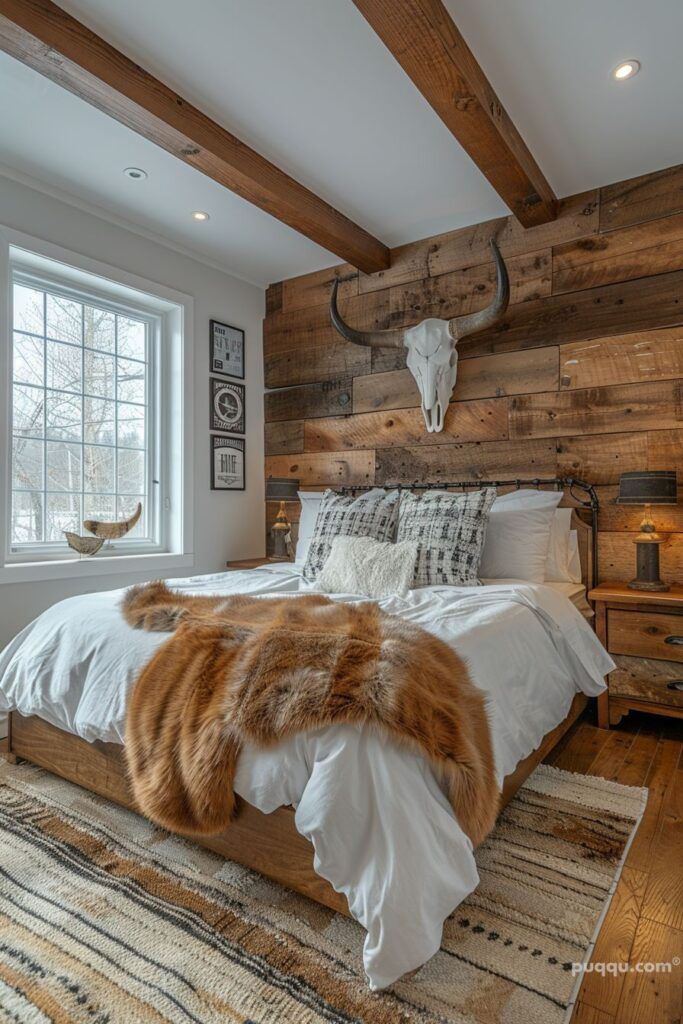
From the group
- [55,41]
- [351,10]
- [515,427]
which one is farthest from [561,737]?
[55,41]

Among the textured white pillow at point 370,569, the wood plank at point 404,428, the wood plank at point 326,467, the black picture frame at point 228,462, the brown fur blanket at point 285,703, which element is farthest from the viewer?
the black picture frame at point 228,462

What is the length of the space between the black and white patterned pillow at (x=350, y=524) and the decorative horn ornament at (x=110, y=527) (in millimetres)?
1098

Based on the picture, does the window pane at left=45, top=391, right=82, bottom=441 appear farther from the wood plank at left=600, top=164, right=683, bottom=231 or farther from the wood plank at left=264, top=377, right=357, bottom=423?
the wood plank at left=600, top=164, right=683, bottom=231

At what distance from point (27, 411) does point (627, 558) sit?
3117 millimetres

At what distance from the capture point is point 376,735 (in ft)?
4.23

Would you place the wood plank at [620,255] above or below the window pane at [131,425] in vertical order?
above

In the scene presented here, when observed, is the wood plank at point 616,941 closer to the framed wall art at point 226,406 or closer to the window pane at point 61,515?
the window pane at point 61,515

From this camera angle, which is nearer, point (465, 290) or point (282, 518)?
point (465, 290)

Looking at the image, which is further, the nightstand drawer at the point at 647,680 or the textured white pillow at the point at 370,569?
the nightstand drawer at the point at 647,680

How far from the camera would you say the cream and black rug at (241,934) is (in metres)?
1.23

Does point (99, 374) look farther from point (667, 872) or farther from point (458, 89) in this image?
point (667, 872)

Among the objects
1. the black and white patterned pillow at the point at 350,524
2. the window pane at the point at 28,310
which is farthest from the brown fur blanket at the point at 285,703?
the window pane at the point at 28,310

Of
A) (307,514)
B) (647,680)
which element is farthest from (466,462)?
(647,680)

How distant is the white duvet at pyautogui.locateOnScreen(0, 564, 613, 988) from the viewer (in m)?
1.22
